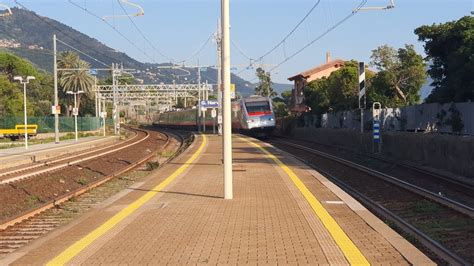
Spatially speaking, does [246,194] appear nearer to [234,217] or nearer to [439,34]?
[234,217]

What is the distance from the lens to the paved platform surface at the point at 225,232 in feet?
23.5

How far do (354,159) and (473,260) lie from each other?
2143 cm

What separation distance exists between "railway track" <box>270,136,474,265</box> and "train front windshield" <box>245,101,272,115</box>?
2884 centimetres

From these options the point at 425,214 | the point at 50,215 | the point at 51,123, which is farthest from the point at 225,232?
the point at 51,123

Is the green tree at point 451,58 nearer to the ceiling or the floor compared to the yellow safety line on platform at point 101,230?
nearer to the ceiling

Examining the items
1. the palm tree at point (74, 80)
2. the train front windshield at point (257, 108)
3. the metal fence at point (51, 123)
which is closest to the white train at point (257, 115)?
the train front windshield at point (257, 108)

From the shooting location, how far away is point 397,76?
46281 mm

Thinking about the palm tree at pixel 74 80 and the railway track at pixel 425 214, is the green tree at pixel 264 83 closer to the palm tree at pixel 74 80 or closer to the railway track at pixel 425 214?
the palm tree at pixel 74 80

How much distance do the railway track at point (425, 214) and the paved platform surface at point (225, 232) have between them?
613mm

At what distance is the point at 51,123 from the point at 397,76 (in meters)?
42.0

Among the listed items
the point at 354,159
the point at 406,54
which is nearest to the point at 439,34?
the point at 354,159

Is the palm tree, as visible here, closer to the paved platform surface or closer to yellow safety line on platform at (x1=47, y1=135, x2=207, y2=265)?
yellow safety line on platform at (x1=47, y1=135, x2=207, y2=265)

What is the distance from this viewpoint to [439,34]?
31.5 meters

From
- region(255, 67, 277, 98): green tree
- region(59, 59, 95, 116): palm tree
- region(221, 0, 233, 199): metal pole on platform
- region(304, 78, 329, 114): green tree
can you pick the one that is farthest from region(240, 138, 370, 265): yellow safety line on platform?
region(255, 67, 277, 98): green tree
